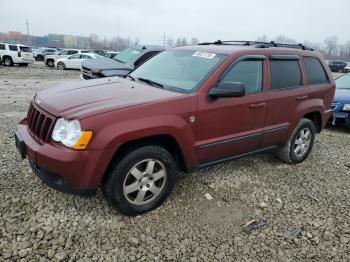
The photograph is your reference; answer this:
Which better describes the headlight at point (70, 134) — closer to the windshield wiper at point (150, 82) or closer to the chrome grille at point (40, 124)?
the chrome grille at point (40, 124)

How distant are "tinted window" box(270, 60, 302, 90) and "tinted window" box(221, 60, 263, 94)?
24 cm

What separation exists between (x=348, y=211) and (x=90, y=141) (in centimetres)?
304

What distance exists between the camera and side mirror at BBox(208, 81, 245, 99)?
3.38m

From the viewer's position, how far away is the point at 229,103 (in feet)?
12.0

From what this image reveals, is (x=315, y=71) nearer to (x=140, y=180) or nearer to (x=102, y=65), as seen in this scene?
(x=140, y=180)

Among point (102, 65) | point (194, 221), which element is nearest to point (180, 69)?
point (194, 221)

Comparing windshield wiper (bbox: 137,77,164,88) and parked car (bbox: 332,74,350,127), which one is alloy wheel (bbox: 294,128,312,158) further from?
parked car (bbox: 332,74,350,127)

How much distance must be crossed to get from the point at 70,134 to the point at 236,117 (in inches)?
75.0

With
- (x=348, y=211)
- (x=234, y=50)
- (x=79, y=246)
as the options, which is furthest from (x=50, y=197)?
(x=348, y=211)

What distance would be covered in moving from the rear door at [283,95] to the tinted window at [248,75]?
0.19 metres

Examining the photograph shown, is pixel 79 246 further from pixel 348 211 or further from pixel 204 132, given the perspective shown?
pixel 348 211

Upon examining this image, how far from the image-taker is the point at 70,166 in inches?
110

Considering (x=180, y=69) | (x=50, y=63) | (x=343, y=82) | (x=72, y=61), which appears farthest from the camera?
(x=50, y=63)

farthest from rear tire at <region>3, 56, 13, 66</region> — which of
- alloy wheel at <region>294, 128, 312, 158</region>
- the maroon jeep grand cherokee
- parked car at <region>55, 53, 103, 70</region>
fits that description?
alloy wheel at <region>294, 128, 312, 158</region>
